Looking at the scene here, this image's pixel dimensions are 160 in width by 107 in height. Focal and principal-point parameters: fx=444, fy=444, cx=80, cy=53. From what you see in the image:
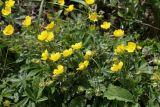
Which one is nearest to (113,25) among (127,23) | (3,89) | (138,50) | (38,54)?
(127,23)

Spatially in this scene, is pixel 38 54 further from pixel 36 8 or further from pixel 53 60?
pixel 36 8

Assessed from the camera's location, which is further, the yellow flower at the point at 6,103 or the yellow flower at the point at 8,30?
the yellow flower at the point at 8,30

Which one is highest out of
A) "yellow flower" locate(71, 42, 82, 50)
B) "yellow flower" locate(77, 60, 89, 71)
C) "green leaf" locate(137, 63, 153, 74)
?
"yellow flower" locate(71, 42, 82, 50)

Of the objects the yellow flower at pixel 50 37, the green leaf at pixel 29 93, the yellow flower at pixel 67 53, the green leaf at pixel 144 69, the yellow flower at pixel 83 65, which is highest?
the yellow flower at pixel 50 37

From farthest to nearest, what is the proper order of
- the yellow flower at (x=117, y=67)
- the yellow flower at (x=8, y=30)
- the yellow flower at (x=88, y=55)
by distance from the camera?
1. the yellow flower at (x=8, y=30)
2. the yellow flower at (x=88, y=55)
3. the yellow flower at (x=117, y=67)

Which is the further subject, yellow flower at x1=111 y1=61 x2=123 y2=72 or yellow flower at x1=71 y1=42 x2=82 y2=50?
yellow flower at x1=71 y1=42 x2=82 y2=50

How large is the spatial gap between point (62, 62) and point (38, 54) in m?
0.21

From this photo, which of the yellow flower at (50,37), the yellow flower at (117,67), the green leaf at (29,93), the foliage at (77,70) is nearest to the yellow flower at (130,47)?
the foliage at (77,70)

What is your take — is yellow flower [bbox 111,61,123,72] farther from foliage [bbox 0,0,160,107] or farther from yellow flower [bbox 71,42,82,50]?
yellow flower [bbox 71,42,82,50]

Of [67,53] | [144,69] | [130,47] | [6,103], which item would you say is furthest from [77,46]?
[6,103]

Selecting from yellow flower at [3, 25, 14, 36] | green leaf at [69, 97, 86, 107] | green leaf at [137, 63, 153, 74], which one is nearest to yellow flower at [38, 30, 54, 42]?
yellow flower at [3, 25, 14, 36]

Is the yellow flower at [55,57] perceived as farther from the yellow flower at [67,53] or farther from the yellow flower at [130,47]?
the yellow flower at [130,47]

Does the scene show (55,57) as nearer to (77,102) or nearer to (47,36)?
(47,36)

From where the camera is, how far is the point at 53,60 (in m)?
2.75
